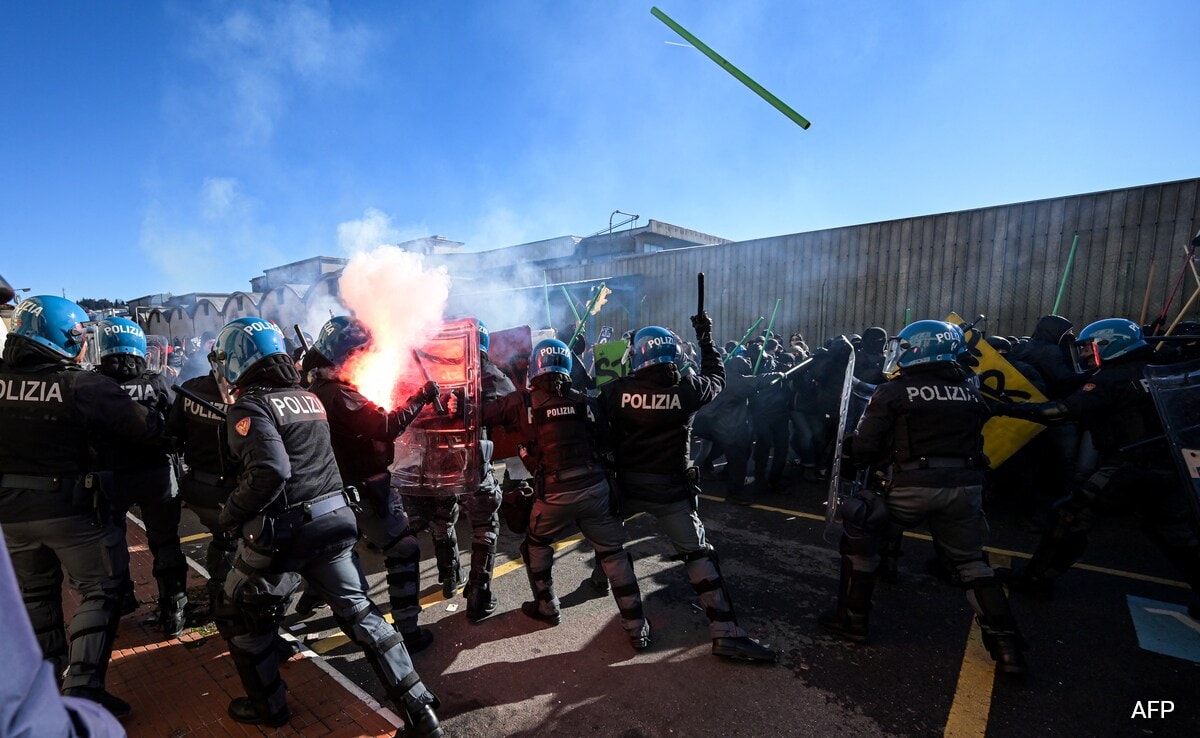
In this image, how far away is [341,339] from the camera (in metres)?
3.77

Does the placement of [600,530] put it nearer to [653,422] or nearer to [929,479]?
[653,422]

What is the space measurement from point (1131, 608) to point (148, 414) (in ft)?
23.1

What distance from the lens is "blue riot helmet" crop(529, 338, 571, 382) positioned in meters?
3.99

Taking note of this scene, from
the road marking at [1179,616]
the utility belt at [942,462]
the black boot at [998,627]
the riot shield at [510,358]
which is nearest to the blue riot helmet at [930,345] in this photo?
the utility belt at [942,462]

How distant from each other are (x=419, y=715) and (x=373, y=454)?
1663 millimetres

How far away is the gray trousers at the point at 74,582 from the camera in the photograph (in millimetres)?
2986

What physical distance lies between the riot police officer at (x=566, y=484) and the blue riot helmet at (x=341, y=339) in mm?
1211

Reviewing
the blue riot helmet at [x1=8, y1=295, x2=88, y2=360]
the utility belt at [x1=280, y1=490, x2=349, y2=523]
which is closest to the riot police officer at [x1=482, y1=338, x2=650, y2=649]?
the utility belt at [x1=280, y1=490, x2=349, y2=523]

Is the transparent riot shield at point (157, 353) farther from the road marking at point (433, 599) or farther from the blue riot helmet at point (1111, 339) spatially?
the blue riot helmet at point (1111, 339)

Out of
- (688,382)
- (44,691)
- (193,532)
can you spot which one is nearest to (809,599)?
(688,382)

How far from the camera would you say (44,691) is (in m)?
0.90

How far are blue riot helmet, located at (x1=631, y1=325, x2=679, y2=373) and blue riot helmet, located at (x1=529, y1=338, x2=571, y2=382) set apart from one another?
51 cm

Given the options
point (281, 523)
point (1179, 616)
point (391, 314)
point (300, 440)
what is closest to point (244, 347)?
point (300, 440)

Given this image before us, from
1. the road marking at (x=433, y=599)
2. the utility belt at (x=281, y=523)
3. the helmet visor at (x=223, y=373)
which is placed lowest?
the road marking at (x=433, y=599)
